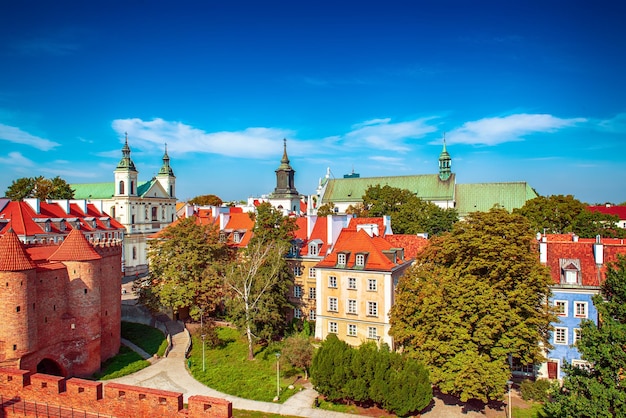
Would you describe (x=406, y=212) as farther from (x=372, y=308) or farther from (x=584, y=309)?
(x=584, y=309)

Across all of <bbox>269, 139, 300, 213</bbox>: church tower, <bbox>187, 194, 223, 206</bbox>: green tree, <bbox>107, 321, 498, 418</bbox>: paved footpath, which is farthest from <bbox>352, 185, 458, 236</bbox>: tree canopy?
<bbox>187, 194, 223, 206</bbox>: green tree

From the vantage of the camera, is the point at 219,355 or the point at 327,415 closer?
the point at 327,415

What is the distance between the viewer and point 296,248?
38250 millimetres

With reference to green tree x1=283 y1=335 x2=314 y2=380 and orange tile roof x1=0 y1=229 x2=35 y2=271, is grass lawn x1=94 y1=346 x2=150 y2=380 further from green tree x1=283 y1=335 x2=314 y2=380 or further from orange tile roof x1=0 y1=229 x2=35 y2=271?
green tree x1=283 y1=335 x2=314 y2=380

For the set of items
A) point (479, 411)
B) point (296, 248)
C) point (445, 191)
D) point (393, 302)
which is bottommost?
point (479, 411)

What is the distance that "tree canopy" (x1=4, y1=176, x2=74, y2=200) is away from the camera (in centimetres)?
6725

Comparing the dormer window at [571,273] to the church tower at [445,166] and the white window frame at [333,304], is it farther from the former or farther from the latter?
the church tower at [445,166]

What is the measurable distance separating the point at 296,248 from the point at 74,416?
78.7 feet

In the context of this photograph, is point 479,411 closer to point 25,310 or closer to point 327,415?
point 327,415

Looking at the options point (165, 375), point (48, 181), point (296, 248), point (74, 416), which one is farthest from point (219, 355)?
point (48, 181)

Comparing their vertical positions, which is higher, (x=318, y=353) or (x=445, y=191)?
(x=445, y=191)

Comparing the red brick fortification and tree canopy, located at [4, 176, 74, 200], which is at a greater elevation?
tree canopy, located at [4, 176, 74, 200]

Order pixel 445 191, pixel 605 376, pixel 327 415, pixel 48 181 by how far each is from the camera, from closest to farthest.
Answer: pixel 605 376
pixel 327 415
pixel 48 181
pixel 445 191

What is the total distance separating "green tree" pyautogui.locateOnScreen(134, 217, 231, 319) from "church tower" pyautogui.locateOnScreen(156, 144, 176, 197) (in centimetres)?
4321
